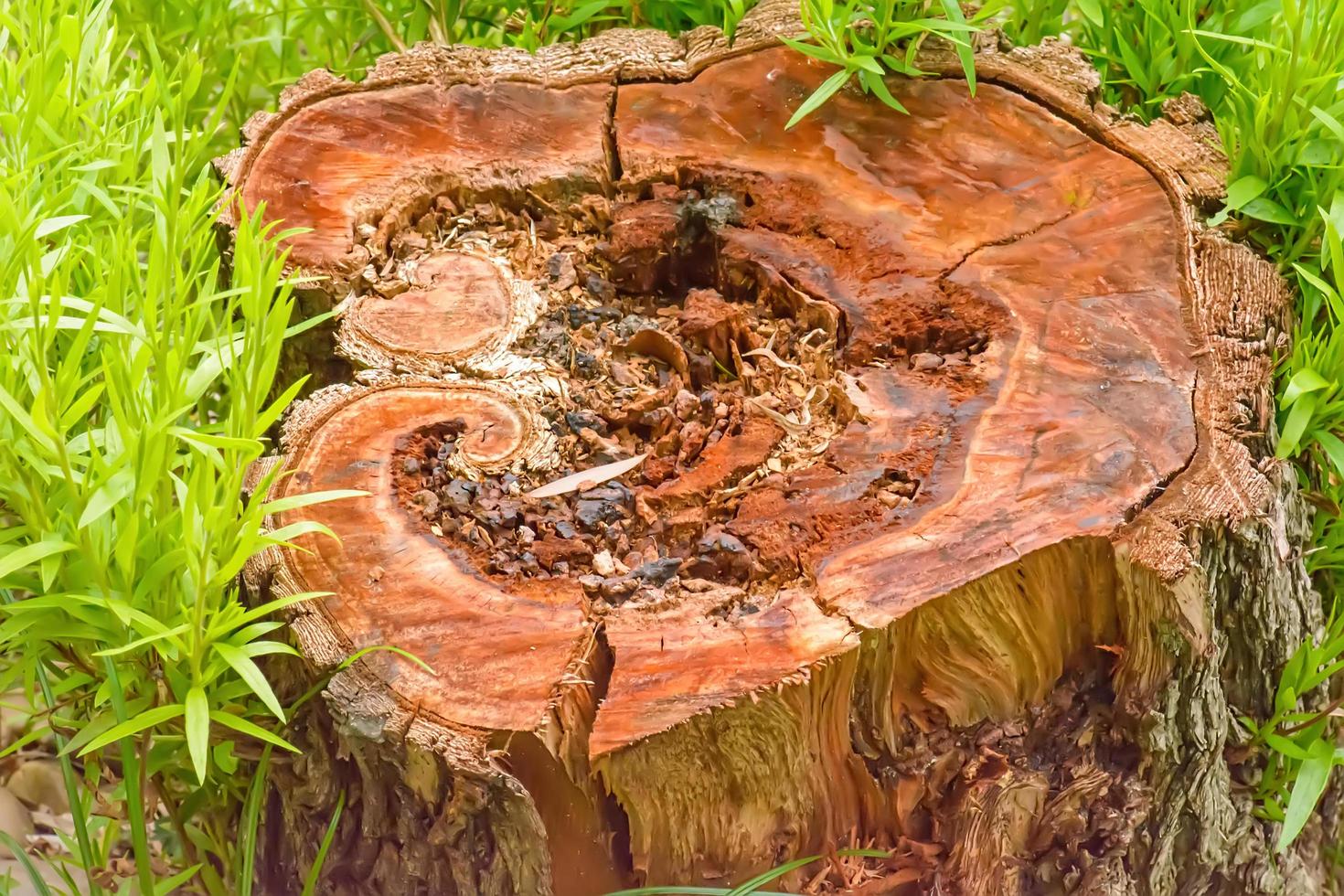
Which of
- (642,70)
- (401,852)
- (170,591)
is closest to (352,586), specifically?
(170,591)

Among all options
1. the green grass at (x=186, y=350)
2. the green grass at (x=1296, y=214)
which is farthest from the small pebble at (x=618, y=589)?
the green grass at (x=1296, y=214)

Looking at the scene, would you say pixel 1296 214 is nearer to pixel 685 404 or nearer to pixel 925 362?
pixel 925 362

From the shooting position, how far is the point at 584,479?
3.89ft

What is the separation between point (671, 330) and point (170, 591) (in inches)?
24.7

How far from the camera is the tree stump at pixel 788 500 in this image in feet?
3.29

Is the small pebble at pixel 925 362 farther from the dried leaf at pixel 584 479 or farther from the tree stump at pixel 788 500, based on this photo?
the dried leaf at pixel 584 479

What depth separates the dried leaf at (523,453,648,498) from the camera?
117cm

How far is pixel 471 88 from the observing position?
1.54 m

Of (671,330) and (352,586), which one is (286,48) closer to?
(671,330)

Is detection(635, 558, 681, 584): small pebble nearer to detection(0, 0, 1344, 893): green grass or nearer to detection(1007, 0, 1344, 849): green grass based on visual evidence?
detection(0, 0, 1344, 893): green grass

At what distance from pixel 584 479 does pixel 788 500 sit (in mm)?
216

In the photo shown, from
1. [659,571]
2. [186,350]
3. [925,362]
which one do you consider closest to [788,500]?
[659,571]

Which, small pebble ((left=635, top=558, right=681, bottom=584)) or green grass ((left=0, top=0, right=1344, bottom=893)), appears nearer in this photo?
green grass ((left=0, top=0, right=1344, bottom=893))

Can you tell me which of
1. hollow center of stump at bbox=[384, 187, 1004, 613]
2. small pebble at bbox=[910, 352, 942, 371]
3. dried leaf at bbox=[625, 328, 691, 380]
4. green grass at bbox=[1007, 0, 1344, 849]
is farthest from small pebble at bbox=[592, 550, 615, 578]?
green grass at bbox=[1007, 0, 1344, 849]
